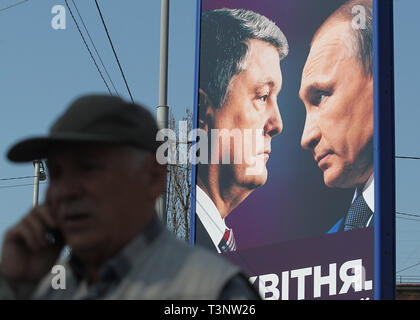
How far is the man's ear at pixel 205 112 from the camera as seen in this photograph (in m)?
9.95

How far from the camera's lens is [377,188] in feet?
25.8

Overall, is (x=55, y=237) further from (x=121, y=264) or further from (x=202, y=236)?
(x=202, y=236)

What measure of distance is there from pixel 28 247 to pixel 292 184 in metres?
7.30

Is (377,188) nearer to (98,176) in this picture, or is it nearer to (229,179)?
(229,179)

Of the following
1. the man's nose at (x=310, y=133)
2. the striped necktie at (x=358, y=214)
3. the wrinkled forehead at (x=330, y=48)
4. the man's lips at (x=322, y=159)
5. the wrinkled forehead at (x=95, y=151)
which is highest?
the wrinkled forehead at (x=330, y=48)

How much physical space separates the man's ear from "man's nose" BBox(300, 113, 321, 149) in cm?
156

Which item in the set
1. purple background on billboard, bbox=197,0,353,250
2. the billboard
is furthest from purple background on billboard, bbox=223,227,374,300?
purple background on billboard, bbox=197,0,353,250

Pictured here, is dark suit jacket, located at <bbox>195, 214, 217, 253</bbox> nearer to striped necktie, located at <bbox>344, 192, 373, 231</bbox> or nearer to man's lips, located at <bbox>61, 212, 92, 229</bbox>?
striped necktie, located at <bbox>344, 192, 373, 231</bbox>

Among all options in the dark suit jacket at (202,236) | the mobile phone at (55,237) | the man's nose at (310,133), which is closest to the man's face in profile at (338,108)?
the man's nose at (310,133)

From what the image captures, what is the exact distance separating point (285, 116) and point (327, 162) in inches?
38.6

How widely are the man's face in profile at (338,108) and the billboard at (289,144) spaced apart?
0.01m

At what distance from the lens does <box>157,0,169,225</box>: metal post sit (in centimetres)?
893

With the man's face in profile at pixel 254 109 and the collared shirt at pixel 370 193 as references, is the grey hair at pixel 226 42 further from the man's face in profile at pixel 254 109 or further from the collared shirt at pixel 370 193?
the collared shirt at pixel 370 193
